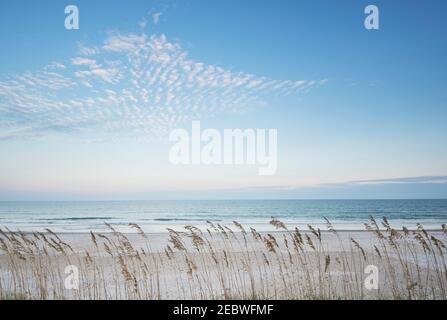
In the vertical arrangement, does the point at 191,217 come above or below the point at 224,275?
below

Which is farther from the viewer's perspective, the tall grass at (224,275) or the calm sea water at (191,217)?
the calm sea water at (191,217)

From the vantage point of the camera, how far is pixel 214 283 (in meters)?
8.55

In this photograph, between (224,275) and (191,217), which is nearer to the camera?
(224,275)

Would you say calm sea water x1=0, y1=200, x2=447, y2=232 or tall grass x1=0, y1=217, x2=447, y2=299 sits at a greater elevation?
tall grass x1=0, y1=217, x2=447, y2=299

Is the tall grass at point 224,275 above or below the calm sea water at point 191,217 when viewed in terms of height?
above

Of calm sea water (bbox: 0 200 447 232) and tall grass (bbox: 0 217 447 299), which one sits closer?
tall grass (bbox: 0 217 447 299)
